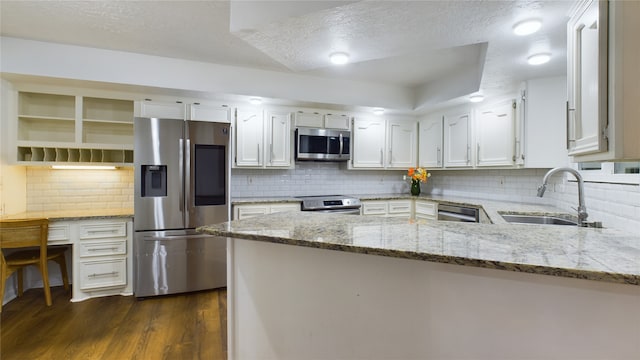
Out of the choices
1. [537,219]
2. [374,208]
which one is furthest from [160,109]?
[537,219]

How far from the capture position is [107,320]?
8.05 ft

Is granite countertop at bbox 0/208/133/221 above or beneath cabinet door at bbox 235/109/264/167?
beneath

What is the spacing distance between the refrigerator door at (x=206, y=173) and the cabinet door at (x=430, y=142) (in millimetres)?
2823

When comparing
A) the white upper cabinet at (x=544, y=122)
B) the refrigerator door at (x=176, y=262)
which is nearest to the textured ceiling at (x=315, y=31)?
the white upper cabinet at (x=544, y=122)

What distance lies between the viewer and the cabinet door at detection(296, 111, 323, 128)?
3852 millimetres

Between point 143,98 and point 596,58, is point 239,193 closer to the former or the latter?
point 143,98

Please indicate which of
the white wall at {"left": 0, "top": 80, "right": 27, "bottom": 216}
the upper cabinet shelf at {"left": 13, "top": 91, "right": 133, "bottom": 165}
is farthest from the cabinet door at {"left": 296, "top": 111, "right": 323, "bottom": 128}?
the white wall at {"left": 0, "top": 80, "right": 27, "bottom": 216}

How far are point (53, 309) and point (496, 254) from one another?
358 cm

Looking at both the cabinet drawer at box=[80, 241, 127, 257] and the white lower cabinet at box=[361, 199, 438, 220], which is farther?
the white lower cabinet at box=[361, 199, 438, 220]

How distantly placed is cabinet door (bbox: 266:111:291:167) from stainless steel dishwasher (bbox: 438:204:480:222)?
2.07m

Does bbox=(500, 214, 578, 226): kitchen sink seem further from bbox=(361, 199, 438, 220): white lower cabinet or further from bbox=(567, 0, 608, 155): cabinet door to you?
bbox=(567, 0, 608, 155): cabinet door

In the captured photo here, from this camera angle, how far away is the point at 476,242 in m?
1.11

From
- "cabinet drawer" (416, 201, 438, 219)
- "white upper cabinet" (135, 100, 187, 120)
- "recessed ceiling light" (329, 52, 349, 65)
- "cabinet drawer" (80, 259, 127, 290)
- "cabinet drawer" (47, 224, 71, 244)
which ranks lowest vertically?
"cabinet drawer" (80, 259, 127, 290)

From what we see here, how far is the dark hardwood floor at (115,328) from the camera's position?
6.61ft
